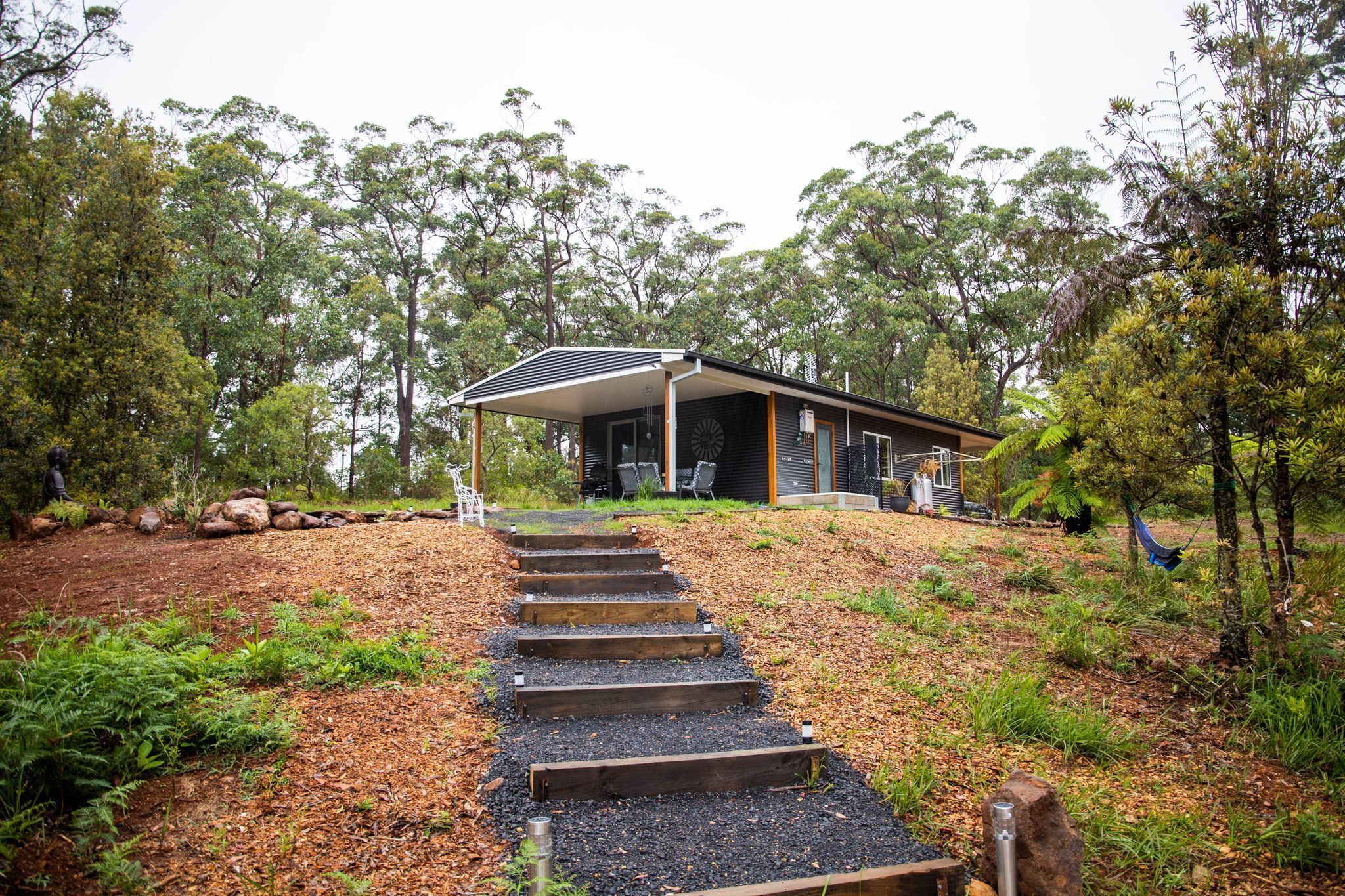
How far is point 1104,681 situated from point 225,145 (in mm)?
23659

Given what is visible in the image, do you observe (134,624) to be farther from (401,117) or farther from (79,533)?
(401,117)

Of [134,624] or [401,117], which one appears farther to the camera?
[401,117]

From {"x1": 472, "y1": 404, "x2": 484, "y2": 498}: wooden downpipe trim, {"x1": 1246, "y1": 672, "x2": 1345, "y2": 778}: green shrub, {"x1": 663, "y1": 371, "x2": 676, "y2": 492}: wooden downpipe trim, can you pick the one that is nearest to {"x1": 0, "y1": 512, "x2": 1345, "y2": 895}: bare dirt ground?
{"x1": 1246, "y1": 672, "x2": 1345, "y2": 778}: green shrub

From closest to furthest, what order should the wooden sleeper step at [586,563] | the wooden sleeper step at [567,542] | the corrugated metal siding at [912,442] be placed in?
the wooden sleeper step at [586,563] < the wooden sleeper step at [567,542] < the corrugated metal siding at [912,442]

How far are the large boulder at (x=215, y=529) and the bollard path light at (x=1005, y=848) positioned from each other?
701 centimetres

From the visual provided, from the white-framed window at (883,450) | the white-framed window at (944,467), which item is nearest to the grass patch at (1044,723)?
the white-framed window at (883,450)

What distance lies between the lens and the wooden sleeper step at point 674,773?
2.89 meters

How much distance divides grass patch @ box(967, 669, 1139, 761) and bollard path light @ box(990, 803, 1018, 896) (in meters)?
1.33

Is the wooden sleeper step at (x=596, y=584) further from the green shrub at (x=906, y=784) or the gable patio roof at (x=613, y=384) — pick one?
the gable patio roof at (x=613, y=384)

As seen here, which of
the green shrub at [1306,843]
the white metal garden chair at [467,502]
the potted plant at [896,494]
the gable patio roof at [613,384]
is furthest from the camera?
the potted plant at [896,494]

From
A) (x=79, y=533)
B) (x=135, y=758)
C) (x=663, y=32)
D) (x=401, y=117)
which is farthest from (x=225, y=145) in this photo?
(x=135, y=758)

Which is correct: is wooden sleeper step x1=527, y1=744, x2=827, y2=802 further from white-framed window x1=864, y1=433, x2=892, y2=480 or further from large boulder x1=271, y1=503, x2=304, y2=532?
white-framed window x1=864, y1=433, x2=892, y2=480

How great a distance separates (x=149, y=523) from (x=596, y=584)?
486 cm

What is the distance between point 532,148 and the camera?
78.1 ft
